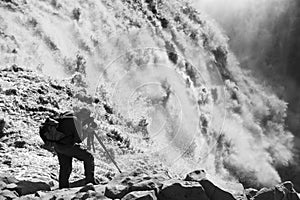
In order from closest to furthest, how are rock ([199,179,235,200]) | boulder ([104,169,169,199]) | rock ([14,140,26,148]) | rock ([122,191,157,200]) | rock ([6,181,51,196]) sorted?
rock ([122,191,157,200]) → boulder ([104,169,169,199]) → rock ([199,179,235,200]) → rock ([6,181,51,196]) → rock ([14,140,26,148])

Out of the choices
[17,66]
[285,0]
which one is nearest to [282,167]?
[285,0]

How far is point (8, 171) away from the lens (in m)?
15.5

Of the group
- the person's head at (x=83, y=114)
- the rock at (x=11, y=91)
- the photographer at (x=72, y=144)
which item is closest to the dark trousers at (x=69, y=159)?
the photographer at (x=72, y=144)

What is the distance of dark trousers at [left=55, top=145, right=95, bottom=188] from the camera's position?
1325 cm

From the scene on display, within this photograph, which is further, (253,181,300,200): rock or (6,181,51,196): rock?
(6,181,51,196): rock

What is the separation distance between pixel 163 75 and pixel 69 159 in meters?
14.0

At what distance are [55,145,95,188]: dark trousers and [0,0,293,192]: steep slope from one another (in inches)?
149

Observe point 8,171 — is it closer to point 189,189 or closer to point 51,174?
point 51,174

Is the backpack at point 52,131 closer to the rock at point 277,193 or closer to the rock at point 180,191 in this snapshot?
the rock at point 180,191

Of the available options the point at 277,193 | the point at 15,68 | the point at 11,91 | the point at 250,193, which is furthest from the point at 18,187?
the point at 15,68

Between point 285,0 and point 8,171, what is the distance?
2028 inches

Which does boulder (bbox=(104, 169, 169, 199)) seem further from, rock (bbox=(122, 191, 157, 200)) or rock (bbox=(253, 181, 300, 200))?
rock (bbox=(253, 181, 300, 200))

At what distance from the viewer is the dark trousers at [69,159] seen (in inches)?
522

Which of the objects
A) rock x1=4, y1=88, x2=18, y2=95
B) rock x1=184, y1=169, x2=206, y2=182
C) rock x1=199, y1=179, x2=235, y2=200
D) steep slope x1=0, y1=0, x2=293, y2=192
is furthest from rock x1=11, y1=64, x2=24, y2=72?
rock x1=199, y1=179, x2=235, y2=200
